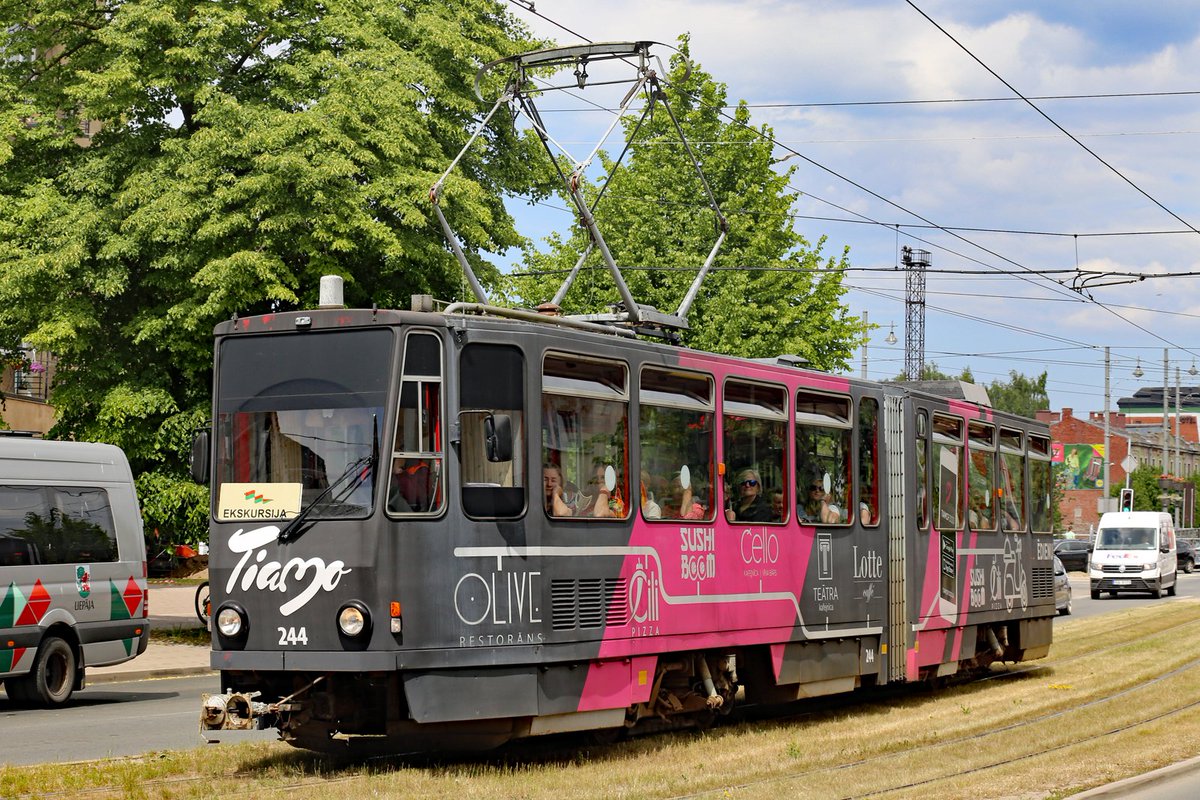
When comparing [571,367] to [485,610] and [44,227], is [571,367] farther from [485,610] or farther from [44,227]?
[44,227]

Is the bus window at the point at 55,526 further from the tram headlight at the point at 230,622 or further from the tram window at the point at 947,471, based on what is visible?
the tram window at the point at 947,471

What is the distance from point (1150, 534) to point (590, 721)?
119 feet

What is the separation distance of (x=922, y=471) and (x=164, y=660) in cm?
1136

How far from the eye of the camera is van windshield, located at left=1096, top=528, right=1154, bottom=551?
146 ft

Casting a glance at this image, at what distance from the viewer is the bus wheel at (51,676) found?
1684cm

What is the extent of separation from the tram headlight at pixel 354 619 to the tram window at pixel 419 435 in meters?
0.68

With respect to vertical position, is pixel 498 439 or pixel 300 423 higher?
pixel 300 423

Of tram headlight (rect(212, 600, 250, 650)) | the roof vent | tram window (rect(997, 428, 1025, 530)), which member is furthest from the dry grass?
tram window (rect(997, 428, 1025, 530))

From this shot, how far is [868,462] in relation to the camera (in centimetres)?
1595

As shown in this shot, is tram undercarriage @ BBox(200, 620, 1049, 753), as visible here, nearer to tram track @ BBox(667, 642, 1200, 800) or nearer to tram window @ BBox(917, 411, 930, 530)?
tram track @ BBox(667, 642, 1200, 800)

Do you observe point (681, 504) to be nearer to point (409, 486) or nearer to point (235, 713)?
point (409, 486)

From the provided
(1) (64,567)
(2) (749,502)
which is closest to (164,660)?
(1) (64,567)

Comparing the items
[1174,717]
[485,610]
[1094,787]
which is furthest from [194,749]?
[1174,717]

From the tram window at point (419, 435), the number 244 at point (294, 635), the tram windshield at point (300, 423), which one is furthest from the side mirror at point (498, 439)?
the number 244 at point (294, 635)
